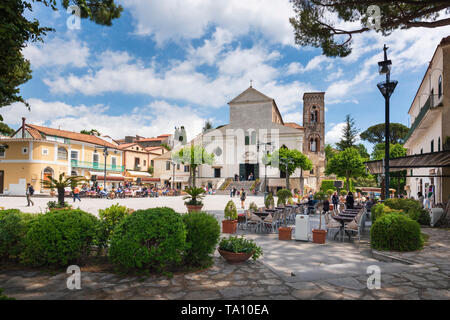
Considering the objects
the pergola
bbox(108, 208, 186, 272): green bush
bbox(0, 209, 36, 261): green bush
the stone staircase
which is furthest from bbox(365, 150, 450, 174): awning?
the stone staircase

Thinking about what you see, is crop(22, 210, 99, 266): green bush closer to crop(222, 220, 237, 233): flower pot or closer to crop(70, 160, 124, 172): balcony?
crop(222, 220, 237, 233): flower pot

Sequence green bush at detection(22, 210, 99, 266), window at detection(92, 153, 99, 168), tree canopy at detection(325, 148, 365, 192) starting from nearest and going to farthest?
green bush at detection(22, 210, 99, 266) → tree canopy at detection(325, 148, 365, 192) → window at detection(92, 153, 99, 168)

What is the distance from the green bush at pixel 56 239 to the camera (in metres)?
4.88

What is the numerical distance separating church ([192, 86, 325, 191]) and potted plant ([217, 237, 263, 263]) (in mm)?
37673

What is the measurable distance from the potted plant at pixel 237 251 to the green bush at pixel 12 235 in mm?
3947

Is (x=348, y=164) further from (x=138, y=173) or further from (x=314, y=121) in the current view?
(x=138, y=173)

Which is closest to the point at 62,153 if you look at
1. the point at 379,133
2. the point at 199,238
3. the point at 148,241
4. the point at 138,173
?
the point at 138,173

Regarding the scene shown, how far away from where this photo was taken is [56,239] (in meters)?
4.91

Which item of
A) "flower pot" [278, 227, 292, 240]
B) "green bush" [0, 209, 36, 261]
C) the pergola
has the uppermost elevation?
the pergola

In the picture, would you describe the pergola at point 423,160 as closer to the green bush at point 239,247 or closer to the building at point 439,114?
the building at point 439,114

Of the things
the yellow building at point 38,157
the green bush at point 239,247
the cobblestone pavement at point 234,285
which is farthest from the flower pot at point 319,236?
the yellow building at point 38,157

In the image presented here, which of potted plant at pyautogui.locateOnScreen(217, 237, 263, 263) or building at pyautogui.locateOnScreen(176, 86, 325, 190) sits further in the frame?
Answer: building at pyautogui.locateOnScreen(176, 86, 325, 190)

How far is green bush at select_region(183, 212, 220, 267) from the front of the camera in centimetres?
524

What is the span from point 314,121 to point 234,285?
1913 inches
